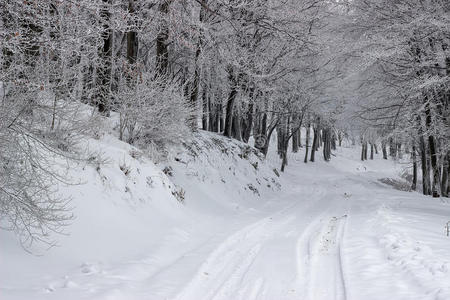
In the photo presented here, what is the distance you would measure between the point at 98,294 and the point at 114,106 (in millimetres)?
6735

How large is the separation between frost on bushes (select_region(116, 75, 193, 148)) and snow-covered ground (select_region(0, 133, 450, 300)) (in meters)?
0.87

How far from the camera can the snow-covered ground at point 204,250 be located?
4492 millimetres

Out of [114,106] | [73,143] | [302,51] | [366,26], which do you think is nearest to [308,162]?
[302,51]

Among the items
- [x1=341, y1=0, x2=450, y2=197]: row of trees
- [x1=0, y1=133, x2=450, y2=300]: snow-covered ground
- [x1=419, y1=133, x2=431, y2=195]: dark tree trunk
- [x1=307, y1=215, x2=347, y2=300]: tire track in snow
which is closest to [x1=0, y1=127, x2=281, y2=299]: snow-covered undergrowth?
[x1=0, y1=133, x2=450, y2=300]: snow-covered ground

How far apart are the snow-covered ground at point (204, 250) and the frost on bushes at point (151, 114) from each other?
34.4 inches

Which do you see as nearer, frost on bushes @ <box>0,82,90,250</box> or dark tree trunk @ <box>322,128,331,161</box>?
frost on bushes @ <box>0,82,90,250</box>

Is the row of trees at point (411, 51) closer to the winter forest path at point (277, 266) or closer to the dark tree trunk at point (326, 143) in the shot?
the winter forest path at point (277, 266)

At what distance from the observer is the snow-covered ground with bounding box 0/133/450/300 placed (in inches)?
177

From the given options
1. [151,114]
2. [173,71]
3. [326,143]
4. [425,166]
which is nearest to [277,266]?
[151,114]

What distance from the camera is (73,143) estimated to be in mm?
6781

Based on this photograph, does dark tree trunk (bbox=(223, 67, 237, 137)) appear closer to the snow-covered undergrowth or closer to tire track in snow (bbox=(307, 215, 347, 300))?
the snow-covered undergrowth

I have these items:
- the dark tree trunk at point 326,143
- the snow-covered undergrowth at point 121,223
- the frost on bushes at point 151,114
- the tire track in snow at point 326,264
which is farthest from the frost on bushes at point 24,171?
the dark tree trunk at point 326,143

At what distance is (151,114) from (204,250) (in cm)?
472

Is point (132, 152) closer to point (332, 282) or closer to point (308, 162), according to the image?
point (332, 282)
